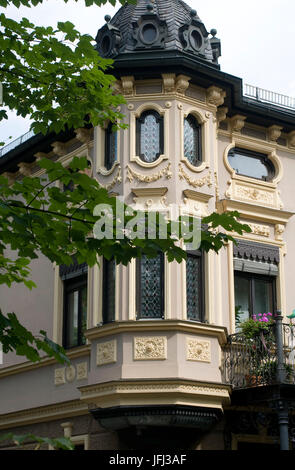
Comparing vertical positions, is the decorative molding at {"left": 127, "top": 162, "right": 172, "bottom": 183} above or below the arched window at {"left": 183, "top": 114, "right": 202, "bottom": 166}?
below

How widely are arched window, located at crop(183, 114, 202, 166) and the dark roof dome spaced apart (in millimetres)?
1607

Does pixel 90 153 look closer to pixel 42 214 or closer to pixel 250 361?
pixel 250 361

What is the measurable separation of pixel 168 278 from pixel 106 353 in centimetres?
208

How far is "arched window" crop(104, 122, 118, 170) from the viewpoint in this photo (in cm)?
1806

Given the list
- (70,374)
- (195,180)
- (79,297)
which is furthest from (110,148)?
(70,374)

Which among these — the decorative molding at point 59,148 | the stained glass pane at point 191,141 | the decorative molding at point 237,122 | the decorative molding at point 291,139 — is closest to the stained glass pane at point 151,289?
the stained glass pane at point 191,141

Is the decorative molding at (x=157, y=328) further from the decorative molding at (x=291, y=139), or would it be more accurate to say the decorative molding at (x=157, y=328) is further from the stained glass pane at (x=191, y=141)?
the decorative molding at (x=291, y=139)

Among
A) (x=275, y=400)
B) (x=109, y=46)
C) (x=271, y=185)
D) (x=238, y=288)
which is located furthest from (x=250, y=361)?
(x=109, y=46)

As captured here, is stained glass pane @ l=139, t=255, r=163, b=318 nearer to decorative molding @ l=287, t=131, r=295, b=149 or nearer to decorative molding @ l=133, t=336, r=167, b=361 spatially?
decorative molding @ l=133, t=336, r=167, b=361

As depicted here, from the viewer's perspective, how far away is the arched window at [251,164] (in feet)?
63.8

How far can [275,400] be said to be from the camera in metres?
16.0

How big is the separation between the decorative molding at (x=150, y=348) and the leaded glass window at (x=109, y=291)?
3.27ft

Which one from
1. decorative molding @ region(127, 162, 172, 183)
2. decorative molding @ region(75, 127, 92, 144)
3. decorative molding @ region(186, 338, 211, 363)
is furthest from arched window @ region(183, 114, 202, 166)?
decorative molding @ region(186, 338, 211, 363)

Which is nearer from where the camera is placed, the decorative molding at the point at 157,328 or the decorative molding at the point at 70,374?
the decorative molding at the point at 157,328
